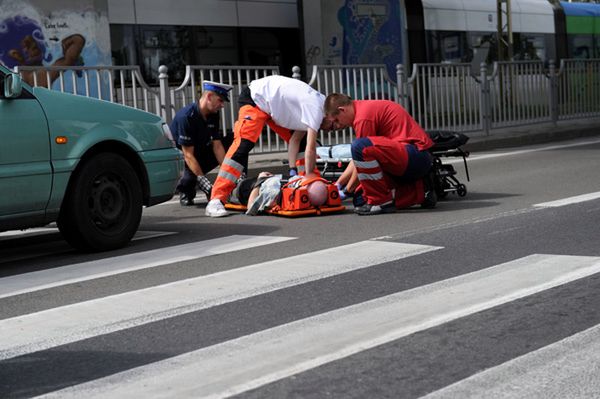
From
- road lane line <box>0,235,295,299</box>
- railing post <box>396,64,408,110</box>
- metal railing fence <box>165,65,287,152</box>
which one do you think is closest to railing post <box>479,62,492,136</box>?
railing post <box>396,64,408,110</box>

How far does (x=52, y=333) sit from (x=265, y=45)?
14.0 metres

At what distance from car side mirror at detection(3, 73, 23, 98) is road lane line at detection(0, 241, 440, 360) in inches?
69.5

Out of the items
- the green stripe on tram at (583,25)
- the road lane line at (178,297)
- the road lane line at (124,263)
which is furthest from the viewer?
the green stripe on tram at (583,25)

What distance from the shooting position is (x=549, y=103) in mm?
21062

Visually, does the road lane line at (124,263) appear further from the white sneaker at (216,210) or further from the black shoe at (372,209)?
the white sneaker at (216,210)

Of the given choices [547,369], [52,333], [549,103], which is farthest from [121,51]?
[547,369]

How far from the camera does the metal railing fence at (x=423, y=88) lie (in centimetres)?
1305

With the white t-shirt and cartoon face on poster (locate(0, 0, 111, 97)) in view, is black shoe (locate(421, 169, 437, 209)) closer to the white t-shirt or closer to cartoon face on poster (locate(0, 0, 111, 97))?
the white t-shirt

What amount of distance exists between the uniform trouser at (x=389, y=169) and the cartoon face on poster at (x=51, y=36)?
5.00 m

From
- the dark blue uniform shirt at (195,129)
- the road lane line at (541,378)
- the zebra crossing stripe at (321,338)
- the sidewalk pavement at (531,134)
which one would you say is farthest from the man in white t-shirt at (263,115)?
the sidewalk pavement at (531,134)

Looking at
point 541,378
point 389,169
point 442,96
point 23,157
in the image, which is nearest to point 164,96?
point 389,169

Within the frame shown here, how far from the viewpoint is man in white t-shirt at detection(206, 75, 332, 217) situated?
966 cm

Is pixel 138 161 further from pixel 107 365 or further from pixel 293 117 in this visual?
A: pixel 107 365

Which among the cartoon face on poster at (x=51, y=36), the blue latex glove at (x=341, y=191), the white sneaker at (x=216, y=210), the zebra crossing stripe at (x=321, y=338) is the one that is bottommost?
the zebra crossing stripe at (x=321, y=338)
